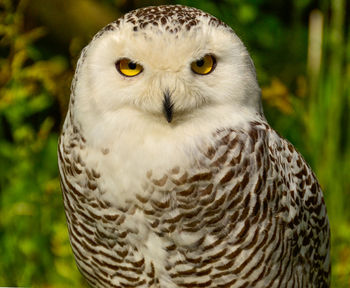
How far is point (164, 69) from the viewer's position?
81.8 inches

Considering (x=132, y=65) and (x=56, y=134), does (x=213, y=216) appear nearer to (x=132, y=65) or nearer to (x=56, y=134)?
(x=132, y=65)

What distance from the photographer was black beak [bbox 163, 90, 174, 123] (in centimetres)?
206

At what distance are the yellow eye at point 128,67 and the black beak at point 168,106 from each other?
0.32 feet

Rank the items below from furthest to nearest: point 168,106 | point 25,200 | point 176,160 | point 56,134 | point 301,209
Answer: point 56,134, point 25,200, point 301,209, point 176,160, point 168,106

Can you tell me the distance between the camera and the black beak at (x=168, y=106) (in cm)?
206

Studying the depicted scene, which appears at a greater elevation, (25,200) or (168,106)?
(168,106)

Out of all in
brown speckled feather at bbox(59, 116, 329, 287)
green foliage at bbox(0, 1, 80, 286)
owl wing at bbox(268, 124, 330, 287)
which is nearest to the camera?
brown speckled feather at bbox(59, 116, 329, 287)

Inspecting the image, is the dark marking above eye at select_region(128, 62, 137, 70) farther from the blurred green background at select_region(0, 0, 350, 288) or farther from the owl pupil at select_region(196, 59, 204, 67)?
the blurred green background at select_region(0, 0, 350, 288)

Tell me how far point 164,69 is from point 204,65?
0.11m

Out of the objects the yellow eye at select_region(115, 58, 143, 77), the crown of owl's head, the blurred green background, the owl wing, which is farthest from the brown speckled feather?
the blurred green background

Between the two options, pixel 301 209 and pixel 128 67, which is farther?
pixel 301 209

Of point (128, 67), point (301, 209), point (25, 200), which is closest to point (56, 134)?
point (25, 200)

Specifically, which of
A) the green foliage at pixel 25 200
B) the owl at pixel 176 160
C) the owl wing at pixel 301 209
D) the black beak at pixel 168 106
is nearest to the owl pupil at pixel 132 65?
the owl at pixel 176 160

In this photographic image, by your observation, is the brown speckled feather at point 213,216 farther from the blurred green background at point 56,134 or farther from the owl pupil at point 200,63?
the blurred green background at point 56,134
